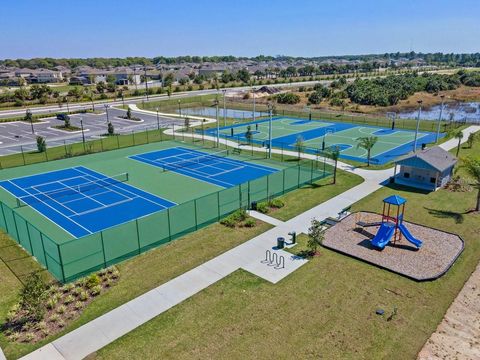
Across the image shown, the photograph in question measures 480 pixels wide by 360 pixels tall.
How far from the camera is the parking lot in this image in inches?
1863

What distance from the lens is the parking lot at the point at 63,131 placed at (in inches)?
1863

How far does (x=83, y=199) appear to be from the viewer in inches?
1081

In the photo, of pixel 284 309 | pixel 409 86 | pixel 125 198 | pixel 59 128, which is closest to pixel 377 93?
pixel 409 86

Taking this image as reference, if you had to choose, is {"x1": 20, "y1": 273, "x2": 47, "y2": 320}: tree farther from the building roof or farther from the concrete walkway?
the building roof

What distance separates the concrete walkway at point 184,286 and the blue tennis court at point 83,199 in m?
7.81

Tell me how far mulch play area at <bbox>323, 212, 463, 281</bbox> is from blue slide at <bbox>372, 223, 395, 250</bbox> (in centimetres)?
31

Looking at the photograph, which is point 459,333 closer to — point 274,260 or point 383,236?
point 383,236

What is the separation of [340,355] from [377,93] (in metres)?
79.8

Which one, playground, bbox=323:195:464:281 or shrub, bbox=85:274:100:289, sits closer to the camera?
shrub, bbox=85:274:100:289

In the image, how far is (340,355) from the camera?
12.8m

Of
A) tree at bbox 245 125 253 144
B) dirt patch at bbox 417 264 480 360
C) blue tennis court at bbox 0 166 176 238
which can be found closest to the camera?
dirt patch at bbox 417 264 480 360

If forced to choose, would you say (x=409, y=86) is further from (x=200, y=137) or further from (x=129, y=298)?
(x=129, y=298)

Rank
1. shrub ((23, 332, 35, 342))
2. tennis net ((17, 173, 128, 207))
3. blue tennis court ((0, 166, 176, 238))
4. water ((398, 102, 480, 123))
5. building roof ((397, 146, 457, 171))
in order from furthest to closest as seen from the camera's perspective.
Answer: water ((398, 102, 480, 123)) < building roof ((397, 146, 457, 171)) < tennis net ((17, 173, 128, 207)) < blue tennis court ((0, 166, 176, 238)) < shrub ((23, 332, 35, 342))

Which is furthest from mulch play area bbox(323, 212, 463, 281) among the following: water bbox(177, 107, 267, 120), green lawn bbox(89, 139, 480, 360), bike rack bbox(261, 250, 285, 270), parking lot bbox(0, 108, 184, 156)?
water bbox(177, 107, 267, 120)
